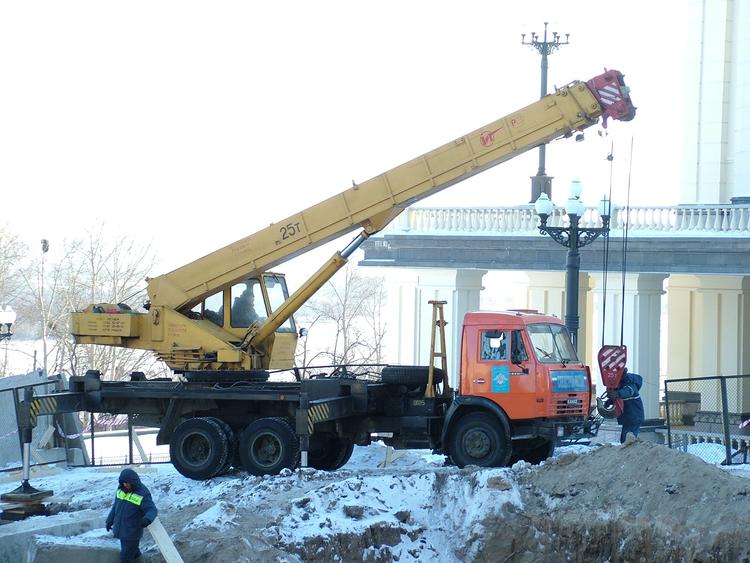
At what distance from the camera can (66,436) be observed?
20.5 metres

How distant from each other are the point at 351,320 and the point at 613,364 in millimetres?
51388

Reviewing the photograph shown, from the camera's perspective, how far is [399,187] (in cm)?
1848

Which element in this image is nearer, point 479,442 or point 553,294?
point 479,442

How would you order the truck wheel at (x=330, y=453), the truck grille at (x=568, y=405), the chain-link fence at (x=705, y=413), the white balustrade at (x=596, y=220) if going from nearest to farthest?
the truck grille at (x=568, y=405) < the truck wheel at (x=330, y=453) < the chain-link fence at (x=705, y=413) < the white balustrade at (x=596, y=220)

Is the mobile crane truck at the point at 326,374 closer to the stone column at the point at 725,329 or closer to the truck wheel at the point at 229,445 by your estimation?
the truck wheel at the point at 229,445

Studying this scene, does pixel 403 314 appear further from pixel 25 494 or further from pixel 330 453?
pixel 25 494

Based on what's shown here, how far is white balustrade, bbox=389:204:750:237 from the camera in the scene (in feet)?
101

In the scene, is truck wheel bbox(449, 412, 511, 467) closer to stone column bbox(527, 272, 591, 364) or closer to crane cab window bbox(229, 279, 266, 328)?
A: crane cab window bbox(229, 279, 266, 328)

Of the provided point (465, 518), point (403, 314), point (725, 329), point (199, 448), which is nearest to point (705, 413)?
point (725, 329)

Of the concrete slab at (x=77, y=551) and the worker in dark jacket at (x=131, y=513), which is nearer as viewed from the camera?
the worker in dark jacket at (x=131, y=513)

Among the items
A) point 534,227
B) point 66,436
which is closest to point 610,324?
point 534,227

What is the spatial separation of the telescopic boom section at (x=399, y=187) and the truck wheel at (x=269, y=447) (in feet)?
9.17

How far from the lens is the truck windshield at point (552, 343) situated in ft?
56.2

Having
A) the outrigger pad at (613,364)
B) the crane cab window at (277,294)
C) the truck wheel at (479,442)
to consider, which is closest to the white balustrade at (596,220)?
the outrigger pad at (613,364)
